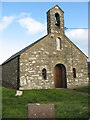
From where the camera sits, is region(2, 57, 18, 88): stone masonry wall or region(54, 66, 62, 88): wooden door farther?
region(54, 66, 62, 88): wooden door

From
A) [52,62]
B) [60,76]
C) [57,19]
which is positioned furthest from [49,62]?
[57,19]

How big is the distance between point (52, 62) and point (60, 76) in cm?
189

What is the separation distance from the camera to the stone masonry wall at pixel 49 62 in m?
15.8

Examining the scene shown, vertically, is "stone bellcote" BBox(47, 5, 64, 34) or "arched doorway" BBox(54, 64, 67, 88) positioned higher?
"stone bellcote" BBox(47, 5, 64, 34)

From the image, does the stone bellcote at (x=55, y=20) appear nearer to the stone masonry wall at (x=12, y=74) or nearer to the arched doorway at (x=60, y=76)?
the arched doorway at (x=60, y=76)

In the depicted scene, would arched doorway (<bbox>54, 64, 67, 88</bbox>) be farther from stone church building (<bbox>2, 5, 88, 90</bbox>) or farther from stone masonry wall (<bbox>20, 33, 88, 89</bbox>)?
stone masonry wall (<bbox>20, 33, 88, 89</bbox>)

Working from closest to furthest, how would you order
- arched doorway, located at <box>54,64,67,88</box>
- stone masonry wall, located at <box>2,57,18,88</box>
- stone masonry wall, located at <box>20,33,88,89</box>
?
stone masonry wall, located at <box>20,33,88,89</box>, stone masonry wall, located at <box>2,57,18,88</box>, arched doorway, located at <box>54,64,67,88</box>

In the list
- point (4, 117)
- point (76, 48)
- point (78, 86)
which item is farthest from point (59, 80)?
point (4, 117)

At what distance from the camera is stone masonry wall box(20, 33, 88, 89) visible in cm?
1584

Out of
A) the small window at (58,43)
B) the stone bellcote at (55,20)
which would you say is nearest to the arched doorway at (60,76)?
the small window at (58,43)

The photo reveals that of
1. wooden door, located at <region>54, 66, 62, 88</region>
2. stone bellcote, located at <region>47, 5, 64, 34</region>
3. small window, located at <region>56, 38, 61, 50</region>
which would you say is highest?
stone bellcote, located at <region>47, 5, 64, 34</region>

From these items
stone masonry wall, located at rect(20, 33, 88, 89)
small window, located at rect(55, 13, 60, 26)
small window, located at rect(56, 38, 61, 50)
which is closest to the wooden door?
stone masonry wall, located at rect(20, 33, 88, 89)

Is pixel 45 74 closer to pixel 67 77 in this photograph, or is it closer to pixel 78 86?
pixel 67 77

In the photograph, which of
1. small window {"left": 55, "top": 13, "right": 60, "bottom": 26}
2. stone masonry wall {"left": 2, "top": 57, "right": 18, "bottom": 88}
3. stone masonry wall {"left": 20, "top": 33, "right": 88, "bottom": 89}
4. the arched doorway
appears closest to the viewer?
stone masonry wall {"left": 20, "top": 33, "right": 88, "bottom": 89}
